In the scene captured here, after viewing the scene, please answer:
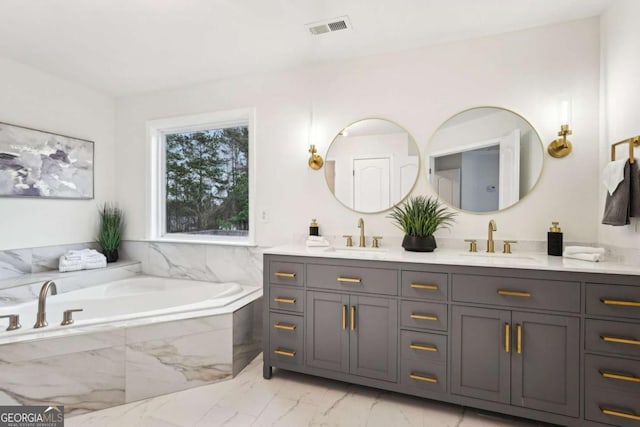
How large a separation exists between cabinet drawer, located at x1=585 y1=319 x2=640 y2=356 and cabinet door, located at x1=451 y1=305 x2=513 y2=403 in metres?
0.35

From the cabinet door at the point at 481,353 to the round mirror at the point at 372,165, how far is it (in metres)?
1.02

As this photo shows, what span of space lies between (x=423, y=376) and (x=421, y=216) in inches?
39.4

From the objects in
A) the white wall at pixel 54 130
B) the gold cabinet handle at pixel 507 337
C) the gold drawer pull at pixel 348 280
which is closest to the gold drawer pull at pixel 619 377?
the gold cabinet handle at pixel 507 337

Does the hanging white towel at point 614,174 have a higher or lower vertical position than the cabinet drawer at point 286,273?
higher

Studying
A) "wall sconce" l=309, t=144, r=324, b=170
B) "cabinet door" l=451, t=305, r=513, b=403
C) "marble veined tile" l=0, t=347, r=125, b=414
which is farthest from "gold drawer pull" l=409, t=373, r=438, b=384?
"marble veined tile" l=0, t=347, r=125, b=414

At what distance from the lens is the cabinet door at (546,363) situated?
1627 mm

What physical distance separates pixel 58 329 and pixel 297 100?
7.60 ft

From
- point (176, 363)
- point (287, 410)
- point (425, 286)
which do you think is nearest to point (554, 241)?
point (425, 286)

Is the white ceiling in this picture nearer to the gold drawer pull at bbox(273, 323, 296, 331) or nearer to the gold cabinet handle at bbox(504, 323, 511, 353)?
the gold cabinet handle at bbox(504, 323, 511, 353)

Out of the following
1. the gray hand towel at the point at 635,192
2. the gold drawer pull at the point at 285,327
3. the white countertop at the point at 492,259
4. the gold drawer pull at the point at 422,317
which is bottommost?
the gold drawer pull at the point at 285,327

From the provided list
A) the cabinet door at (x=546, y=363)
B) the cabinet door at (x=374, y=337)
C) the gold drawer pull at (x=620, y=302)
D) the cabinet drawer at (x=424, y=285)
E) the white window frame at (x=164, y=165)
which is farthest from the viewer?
the white window frame at (x=164, y=165)

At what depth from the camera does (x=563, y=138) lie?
209 cm

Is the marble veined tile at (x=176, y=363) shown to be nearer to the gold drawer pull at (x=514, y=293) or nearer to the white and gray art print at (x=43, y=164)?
the gold drawer pull at (x=514, y=293)

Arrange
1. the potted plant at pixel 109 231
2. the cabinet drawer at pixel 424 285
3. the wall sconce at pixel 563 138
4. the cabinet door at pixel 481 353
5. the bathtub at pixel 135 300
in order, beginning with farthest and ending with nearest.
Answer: the potted plant at pixel 109 231
the bathtub at pixel 135 300
the wall sconce at pixel 563 138
the cabinet drawer at pixel 424 285
the cabinet door at pixel 481 353
